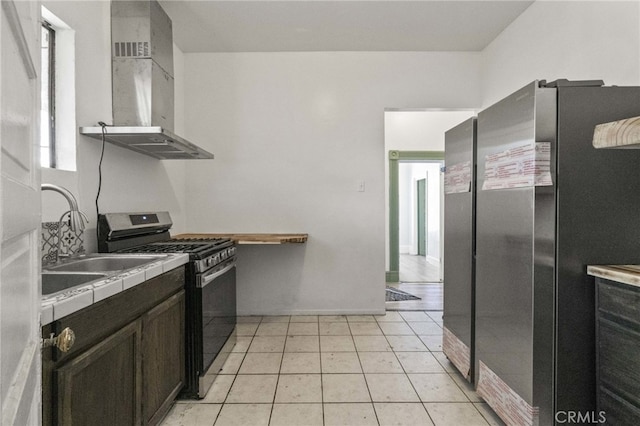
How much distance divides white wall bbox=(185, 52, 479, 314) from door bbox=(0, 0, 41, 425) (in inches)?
115

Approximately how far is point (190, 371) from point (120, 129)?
148cm

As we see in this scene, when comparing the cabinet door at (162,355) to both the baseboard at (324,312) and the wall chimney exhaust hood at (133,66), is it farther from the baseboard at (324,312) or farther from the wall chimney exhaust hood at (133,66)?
the baseboard at (324,312)

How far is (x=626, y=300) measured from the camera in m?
1.31

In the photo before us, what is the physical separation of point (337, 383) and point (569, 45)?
8.83 ft

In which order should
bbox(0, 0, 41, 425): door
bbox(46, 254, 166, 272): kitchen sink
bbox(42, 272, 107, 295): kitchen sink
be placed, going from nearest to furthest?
bbox(0, 0, 41, 425): door, bbox(42, 272, 107, 295): kitchen sink, bbox(46, 254, 166, 272): kitchen sink

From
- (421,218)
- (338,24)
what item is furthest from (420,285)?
(338,24)

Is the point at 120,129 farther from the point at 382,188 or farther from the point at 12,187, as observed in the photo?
the point at 382,188

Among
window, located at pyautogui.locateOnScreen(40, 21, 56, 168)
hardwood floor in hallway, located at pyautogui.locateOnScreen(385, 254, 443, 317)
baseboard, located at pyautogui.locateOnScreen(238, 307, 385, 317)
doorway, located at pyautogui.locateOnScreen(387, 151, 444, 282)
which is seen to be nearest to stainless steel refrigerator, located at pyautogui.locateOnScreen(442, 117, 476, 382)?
baseboard, located at pyautogui.locateOnScreen(238, 307, 385, 317)

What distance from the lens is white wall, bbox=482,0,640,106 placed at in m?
1.87

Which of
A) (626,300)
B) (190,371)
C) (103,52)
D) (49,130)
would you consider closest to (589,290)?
(626,300)

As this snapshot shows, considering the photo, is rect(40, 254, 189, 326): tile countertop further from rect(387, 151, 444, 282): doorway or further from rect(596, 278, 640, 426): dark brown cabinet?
rect(387, 151, 444, 282): doorway

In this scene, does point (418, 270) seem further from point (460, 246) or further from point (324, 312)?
point (460, 246)

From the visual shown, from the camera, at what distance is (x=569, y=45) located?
7.55 ft

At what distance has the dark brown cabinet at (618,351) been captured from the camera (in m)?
1.27
